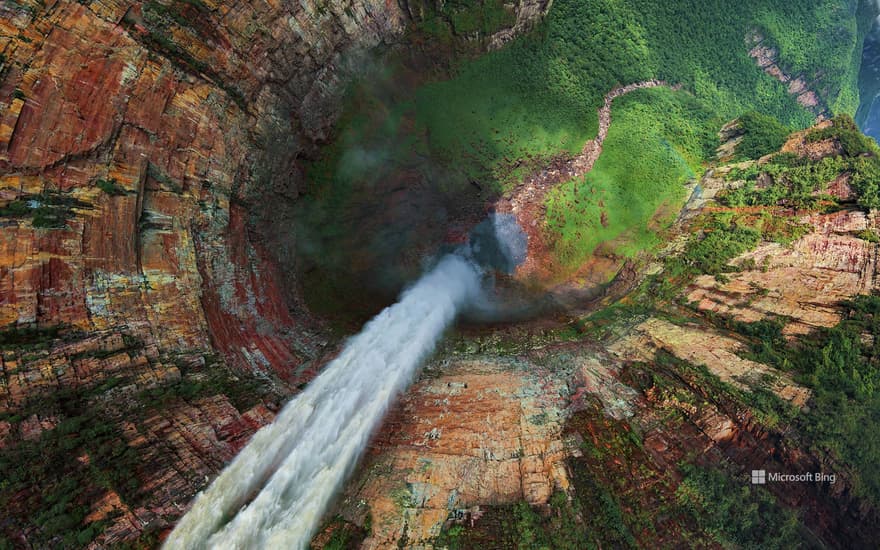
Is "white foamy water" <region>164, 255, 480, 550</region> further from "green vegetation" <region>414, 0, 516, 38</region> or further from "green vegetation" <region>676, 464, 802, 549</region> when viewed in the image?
"green vegetation" <region>414, 0, 516, 38</region>

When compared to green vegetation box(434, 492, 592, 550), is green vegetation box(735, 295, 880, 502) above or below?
below

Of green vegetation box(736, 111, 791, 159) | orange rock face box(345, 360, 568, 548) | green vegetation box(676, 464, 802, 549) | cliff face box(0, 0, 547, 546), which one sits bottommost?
green vegetation box(676, 464, 802, 549)

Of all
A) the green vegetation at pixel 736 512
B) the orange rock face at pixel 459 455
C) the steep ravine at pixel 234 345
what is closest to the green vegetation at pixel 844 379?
the steep ravine at pixel 234 345

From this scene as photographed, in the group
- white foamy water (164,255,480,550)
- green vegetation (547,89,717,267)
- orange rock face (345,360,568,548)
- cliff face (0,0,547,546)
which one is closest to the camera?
cliff face (0,0,547,546)

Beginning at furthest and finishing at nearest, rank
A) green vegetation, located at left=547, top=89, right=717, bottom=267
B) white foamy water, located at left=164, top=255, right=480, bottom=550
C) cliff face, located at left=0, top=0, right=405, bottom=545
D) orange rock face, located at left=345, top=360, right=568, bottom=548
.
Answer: green vegetation, located at left=547, top=89, right=717, bottom=267
orange rock face, located at left=345, top=360, right=568, bottom=548
cliff face, located at left=0, top=0, right=405, bottom=545
white foamy water, located at left=164, top=255, right=480, bottom=550

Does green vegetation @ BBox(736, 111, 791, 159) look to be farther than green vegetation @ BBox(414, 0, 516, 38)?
Yes

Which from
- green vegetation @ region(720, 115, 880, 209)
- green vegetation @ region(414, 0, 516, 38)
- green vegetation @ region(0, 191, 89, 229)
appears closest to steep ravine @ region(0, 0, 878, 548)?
green vegetation @ region(0, 191, 89, 229)

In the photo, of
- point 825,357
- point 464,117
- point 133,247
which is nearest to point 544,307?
point 825,357
